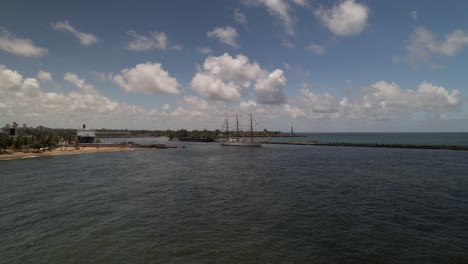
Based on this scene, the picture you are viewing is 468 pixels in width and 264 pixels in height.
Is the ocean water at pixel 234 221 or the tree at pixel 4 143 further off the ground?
the tree at pixel 4 143

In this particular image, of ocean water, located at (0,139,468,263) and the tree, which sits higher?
the tree

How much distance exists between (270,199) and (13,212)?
35032mm

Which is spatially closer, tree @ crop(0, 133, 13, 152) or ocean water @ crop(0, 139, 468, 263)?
ocean water @ crop(0, 139, 468, 263)

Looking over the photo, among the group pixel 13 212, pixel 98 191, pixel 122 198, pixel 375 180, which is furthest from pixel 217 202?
pixel 375 180

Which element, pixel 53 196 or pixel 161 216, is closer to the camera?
pixel 161 216

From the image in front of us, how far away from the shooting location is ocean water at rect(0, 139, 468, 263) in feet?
75.7

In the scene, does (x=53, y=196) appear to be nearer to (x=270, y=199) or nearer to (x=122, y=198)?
(x=122, y=198)

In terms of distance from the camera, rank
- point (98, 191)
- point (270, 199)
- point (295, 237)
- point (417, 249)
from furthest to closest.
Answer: point (98, 191) < point (270, 199) < point (295, 237) < point (417, 249)

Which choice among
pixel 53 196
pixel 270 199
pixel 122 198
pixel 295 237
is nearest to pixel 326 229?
pixel 295 237

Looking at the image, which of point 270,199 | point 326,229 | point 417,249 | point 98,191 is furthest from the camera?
point 98,191

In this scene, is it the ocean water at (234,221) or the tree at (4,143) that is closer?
the ocean water at (234,221)

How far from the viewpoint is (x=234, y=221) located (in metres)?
31.3

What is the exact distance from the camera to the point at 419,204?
38.6m

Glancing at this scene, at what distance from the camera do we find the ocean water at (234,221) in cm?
2306
